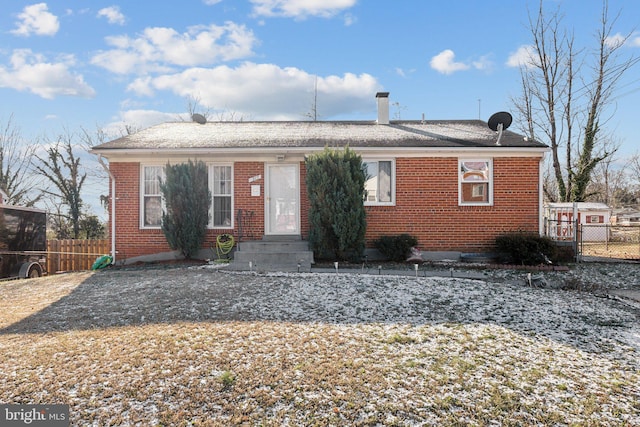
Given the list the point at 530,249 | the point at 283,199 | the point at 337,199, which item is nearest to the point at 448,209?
the point at 530,249

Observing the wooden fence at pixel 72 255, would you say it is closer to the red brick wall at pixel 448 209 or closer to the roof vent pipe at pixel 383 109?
the red brick wall at pixel 448 209

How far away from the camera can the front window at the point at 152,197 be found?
11250 mm

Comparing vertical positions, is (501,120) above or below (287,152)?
above

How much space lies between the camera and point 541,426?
3.04 m

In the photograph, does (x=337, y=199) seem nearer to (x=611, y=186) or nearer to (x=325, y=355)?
(x=325, y=355)

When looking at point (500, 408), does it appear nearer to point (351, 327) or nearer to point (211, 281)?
point (351, 327)

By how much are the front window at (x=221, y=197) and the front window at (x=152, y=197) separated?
145 cm

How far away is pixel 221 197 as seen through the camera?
11.3 m

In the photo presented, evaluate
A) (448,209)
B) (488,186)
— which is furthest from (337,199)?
(488,186)

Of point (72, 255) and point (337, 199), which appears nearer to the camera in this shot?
point (337, 199)
